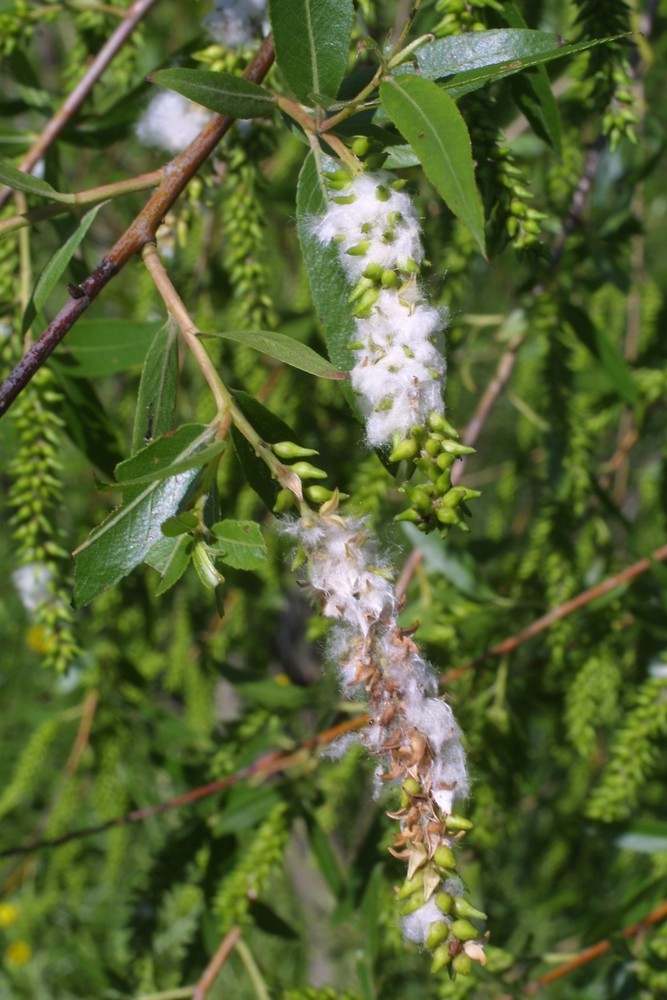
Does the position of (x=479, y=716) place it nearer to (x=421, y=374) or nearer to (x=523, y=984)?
(x=523, y=984)

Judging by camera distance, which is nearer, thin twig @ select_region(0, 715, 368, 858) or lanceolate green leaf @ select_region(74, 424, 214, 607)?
lanceolate green leaf @ select_region(74, 424, 214, 607)

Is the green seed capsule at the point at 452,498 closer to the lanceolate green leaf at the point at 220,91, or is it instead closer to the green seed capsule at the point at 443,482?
the green seed capsule at the point at 443,482

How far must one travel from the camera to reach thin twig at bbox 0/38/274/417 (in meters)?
0.64

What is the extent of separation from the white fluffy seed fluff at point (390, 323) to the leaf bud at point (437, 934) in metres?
0.30

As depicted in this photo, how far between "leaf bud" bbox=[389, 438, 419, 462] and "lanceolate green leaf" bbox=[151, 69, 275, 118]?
0.28m

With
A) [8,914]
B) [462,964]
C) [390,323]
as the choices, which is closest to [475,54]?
[390,323]

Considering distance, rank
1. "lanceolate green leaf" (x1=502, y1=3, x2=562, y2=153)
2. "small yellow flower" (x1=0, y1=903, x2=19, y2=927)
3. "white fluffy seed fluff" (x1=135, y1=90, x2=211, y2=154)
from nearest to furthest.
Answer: "lanceolate green leaf" (x1=502, y1=3, x2=562, y2=153), "white fluffy seed fluff" (x1=135, y1=90, x2=211, y2=154), "small yellow flower" (x1=0, y1=903, x2=19, y2=927)

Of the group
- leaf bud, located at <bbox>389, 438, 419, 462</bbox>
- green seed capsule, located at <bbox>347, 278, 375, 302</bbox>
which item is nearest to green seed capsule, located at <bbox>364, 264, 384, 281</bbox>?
green seed capsule, located at <bbox>347, 278, 375, 302</bbox>

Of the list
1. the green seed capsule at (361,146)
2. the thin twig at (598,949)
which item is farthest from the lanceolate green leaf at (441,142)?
the thin twig at (598,949)

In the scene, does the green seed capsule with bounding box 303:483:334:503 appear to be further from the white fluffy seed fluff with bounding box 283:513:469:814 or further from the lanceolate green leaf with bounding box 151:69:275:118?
the lanceolate green leaf with bounding box 151:69:275:118

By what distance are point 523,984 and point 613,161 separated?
48.9 inches

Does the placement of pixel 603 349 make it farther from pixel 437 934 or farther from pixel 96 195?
pixel 437 934

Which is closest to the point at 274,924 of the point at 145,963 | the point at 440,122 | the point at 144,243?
the point at 145,963

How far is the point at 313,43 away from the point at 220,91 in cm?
8
